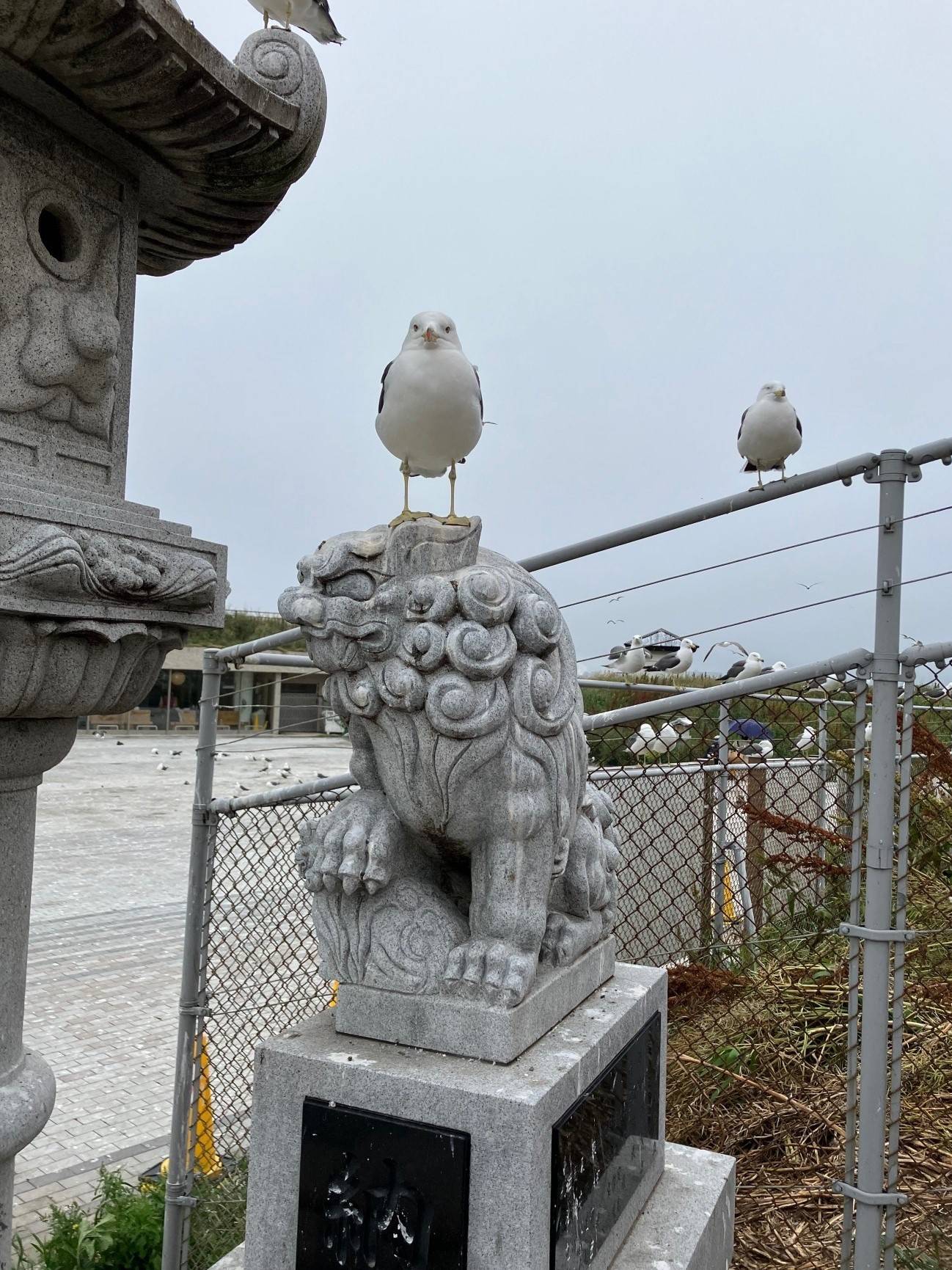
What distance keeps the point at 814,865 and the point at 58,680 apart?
3.17 m

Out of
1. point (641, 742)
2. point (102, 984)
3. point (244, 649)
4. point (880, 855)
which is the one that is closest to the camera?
point (880, 855)

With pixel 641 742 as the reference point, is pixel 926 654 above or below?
above

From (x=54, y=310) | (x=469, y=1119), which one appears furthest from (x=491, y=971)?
(x=54, y=310)

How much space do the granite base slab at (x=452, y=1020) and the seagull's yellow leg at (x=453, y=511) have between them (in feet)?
3.41

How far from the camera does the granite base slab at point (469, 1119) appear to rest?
175 cm

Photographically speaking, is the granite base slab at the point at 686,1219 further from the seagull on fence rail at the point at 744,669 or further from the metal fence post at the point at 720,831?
the seagull on fence rail at the point at 744,669

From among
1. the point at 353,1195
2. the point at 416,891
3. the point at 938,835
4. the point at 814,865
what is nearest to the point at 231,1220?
the point at 353,1195

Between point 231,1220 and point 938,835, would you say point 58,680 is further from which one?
point 938,835

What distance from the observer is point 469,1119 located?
1783 millimetres

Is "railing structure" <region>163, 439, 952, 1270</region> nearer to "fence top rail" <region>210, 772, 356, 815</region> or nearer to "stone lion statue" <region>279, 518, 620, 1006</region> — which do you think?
"fence top rail" <region>210, 772, 356, 815</region>

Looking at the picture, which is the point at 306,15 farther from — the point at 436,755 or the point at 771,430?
the point at 436,755

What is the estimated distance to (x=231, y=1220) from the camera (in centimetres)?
321

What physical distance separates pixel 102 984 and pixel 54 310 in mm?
5261

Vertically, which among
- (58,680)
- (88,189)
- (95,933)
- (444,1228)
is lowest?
(95,933)
